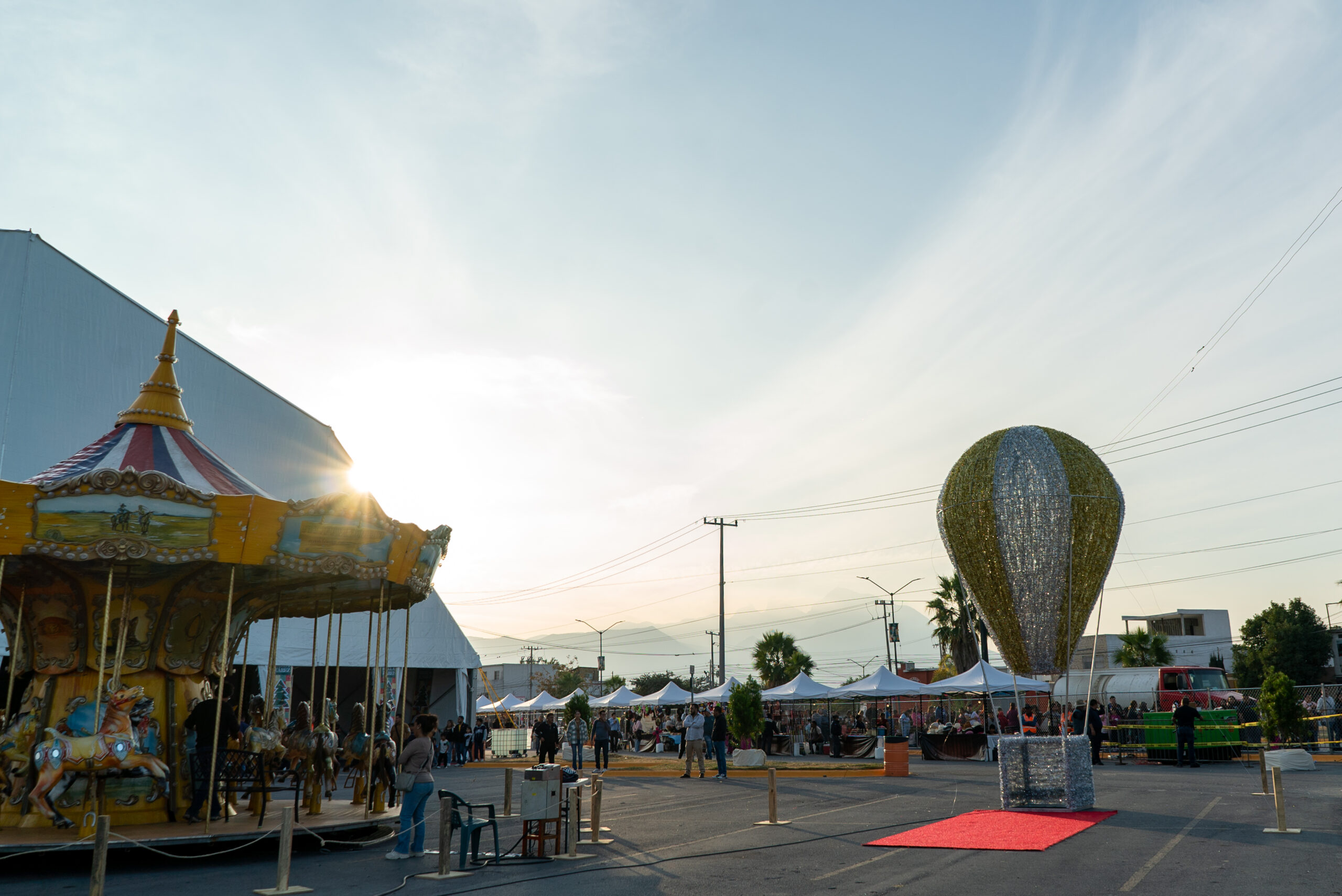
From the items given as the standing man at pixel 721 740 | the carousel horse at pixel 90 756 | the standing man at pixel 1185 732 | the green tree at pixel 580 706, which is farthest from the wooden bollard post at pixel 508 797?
the green tree at pixel 580 706

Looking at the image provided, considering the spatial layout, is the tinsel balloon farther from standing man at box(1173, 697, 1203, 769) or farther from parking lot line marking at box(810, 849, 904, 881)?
standing man at box(1173, 697, 1203, 769)

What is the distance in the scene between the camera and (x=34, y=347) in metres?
23.3

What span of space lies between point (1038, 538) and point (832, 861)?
7.54 meters

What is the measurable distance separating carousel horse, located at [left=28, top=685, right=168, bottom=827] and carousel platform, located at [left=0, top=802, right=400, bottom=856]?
434mm

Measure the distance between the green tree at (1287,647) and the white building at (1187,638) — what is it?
12.9ft

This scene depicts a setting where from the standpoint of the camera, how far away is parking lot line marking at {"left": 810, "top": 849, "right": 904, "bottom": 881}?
9.46 metres

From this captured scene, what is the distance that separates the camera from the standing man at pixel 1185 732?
926 inches

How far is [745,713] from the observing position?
29.1m

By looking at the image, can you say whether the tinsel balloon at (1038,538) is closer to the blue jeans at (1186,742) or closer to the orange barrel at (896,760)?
the orange barrel at (896,760)

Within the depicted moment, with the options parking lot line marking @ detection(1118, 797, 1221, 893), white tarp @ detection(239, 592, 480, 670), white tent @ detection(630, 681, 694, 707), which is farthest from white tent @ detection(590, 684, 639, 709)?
parking lot line marking @ detection(1118, 797, 1221, 893)

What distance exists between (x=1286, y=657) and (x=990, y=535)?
49.6 m

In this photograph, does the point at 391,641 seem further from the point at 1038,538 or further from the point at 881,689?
the point at 1038,538

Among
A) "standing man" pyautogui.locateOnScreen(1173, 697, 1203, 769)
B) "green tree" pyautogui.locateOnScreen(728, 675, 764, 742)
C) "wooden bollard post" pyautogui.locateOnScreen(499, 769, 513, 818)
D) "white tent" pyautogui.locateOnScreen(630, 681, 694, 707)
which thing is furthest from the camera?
"white tent" pyautogui.locateOnScreen(630, 681, 694, 707)

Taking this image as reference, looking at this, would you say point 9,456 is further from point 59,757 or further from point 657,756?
point 657,756
